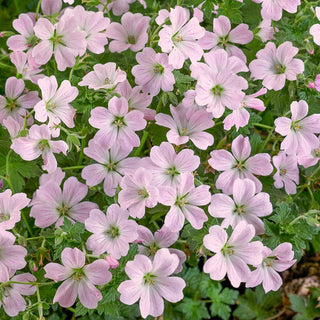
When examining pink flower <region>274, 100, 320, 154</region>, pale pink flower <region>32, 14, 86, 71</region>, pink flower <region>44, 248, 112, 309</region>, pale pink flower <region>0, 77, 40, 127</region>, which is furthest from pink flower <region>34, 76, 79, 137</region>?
pink flower <region>274, 100, 320, 154</region>

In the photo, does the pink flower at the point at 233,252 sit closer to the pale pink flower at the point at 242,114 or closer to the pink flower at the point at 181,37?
the pale pink flower at the point at 242,114

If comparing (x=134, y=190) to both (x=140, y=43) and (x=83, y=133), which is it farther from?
(x=140, y=43)

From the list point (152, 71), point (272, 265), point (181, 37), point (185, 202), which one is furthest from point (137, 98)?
point (272, 265)

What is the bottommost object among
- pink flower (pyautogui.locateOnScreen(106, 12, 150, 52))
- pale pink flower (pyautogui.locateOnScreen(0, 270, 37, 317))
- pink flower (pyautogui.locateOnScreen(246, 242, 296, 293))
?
pale pink flower (pyautogui.locateOnScreen(0, 270, 37, 317))

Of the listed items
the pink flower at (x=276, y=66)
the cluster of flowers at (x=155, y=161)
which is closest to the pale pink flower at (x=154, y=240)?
the cluster of flowers at (x=155, y=161)

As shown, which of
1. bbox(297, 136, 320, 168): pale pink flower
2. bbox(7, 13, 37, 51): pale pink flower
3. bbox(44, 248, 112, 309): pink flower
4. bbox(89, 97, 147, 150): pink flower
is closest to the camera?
bbox(44, 248, 112, 309): pink flower

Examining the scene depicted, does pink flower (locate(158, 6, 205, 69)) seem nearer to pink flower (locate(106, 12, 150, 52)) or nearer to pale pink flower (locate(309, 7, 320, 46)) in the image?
pink flower (locate(106, 12, 150, 52))
